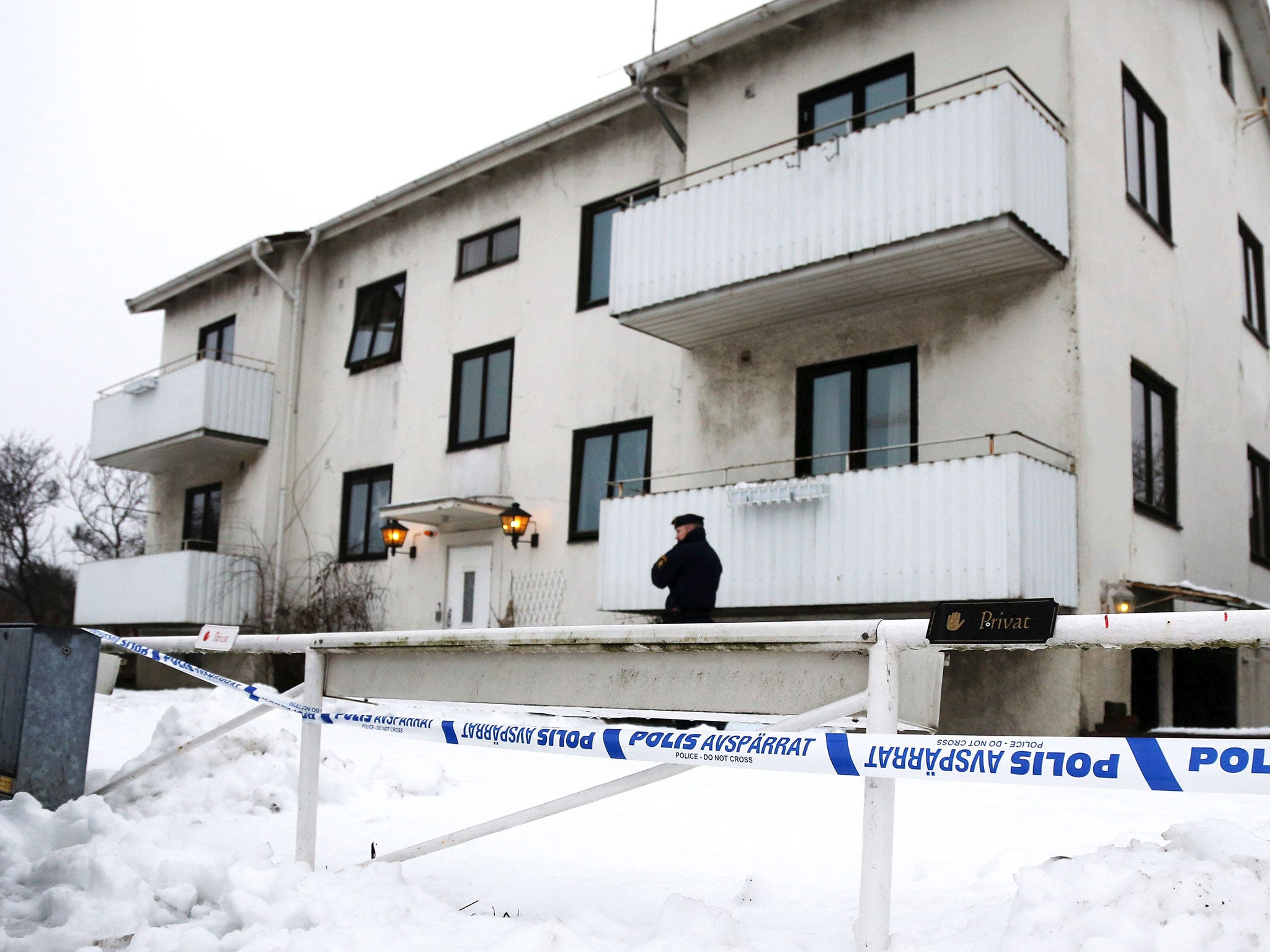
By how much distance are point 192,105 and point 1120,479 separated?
3215cm

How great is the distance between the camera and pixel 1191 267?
543 inches

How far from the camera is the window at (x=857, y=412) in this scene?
11922mm

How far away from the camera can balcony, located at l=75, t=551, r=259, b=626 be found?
60.7ft

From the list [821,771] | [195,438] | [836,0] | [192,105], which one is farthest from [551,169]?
[192,105]

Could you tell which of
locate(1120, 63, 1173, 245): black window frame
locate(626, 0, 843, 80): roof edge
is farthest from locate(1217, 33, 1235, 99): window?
locate(626, 0, 843, 80): roof edge

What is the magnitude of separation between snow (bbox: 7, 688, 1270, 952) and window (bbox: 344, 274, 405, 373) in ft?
38.4

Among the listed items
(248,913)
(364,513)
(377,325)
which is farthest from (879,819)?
(377,325)

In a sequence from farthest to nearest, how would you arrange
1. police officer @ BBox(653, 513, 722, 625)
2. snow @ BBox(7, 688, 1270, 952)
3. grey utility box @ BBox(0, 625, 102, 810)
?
1. police officer @ BBox(653, 513, 722, 625)
2. grey utility box @ BBox(0, 625, 102, 810)
3. snow @ BBox(7, 688, 1270, 952)

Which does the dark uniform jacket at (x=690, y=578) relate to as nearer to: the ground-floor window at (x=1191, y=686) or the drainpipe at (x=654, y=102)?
the ground-floor window at (x=1191, y=686)

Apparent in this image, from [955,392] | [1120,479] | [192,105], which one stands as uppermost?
[192,105]

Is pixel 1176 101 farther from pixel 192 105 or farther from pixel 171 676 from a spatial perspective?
pixel 192 105

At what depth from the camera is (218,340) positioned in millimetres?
22016

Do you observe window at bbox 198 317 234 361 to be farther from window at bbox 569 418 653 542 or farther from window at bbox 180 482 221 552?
window at bbox 569 418 653 542

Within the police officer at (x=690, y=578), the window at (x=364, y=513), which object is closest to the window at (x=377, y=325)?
the window at (x=364, y=513)
